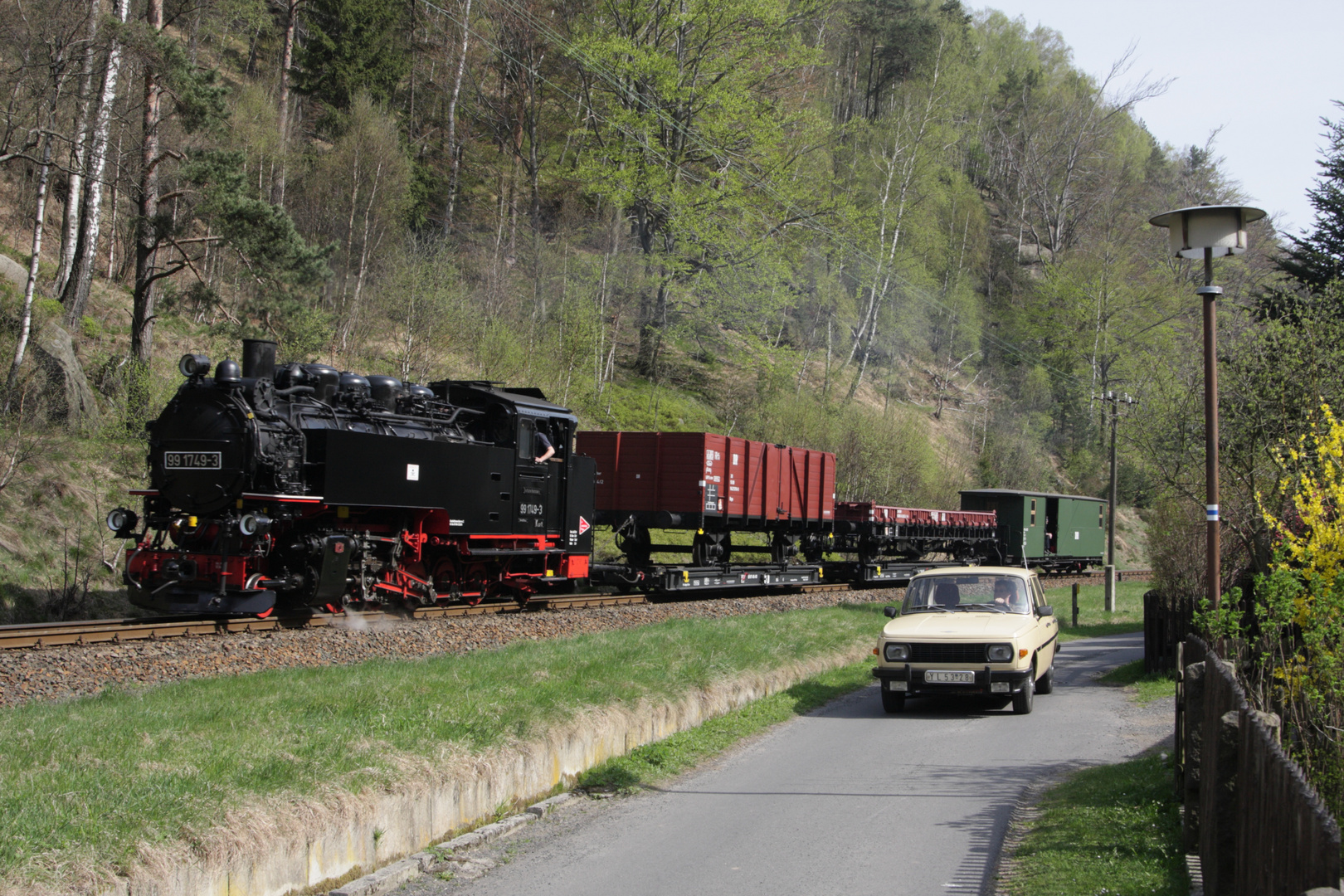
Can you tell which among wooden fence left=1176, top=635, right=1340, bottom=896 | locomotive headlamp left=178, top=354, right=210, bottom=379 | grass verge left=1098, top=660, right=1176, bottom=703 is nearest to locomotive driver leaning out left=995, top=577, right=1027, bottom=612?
grass verge left=1098, top=660, right=1176, bottom=703

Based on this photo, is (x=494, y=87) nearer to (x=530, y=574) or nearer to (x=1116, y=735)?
(x=530, y=574)

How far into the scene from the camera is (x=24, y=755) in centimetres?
625

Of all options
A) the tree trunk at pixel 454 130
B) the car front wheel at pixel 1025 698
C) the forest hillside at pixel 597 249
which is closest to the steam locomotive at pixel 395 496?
the forest hillside at pixel 597 249

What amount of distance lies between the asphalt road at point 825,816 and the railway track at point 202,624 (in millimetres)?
6636

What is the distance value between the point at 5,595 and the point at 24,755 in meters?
10.7

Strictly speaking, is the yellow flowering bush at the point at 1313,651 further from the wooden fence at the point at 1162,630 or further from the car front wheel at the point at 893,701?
the wooden fence at the point at 1162,630

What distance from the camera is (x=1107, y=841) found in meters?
6.20

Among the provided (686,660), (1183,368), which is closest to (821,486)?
(1183,368)

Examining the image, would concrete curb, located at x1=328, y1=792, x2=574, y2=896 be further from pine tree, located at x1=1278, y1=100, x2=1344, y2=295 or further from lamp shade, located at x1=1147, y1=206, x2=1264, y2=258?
pine tree, located at x1=1278, y1=100, x2=1344, y2=295

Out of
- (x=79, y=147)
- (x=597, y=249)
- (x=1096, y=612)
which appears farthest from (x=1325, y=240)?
(x=597, y=249)

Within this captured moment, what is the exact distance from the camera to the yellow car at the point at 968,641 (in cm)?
1045

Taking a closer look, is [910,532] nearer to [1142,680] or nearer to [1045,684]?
[1142,680]

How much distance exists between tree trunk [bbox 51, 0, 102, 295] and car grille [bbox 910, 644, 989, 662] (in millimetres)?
14715

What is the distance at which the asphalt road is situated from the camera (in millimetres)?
5922
